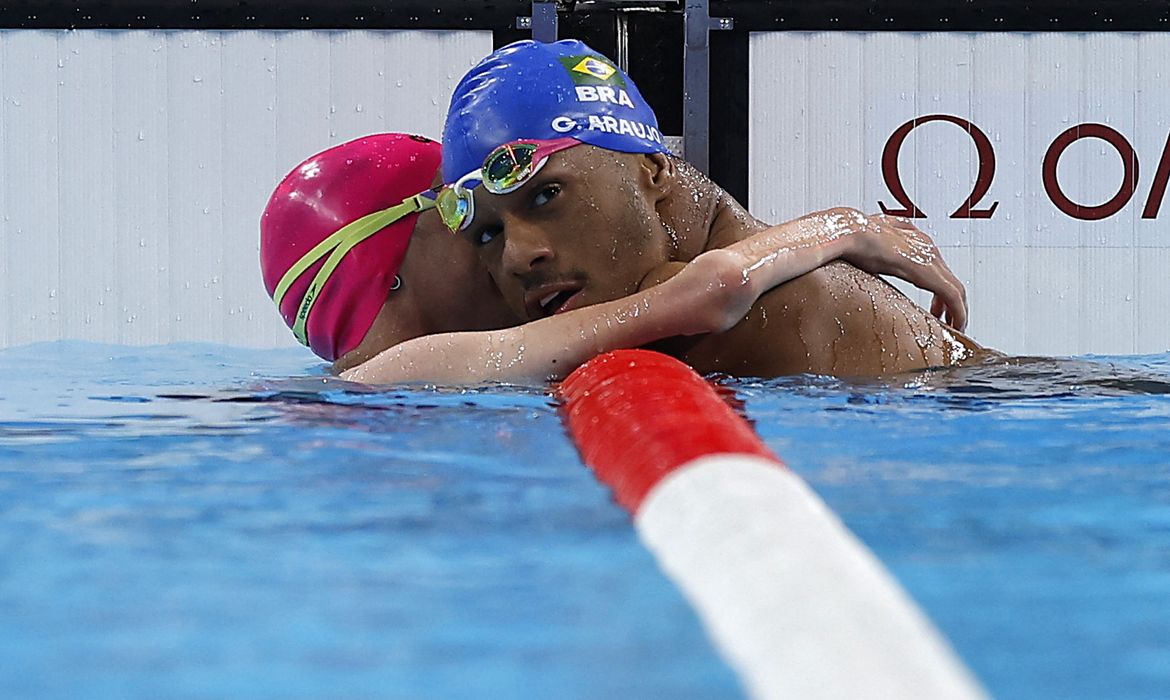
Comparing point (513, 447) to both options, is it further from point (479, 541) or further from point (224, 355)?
point (224, 355)

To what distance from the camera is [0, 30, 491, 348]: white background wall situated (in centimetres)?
502

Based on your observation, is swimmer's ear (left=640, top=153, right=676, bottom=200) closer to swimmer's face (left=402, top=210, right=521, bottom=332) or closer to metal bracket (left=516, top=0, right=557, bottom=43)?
swimmer's face (left=402, top=210, right=521, bottom=332)

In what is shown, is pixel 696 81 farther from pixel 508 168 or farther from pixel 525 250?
pixel 525 250

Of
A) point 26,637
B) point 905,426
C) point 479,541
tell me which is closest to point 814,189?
point 905,426

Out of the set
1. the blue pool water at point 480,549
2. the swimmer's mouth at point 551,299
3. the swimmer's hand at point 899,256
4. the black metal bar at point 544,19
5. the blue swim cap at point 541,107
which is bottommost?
the blue pool water at point 480,549

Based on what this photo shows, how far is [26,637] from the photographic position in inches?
39.4

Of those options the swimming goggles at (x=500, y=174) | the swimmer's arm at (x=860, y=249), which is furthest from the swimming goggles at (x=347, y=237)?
the swimmer's arm at (x=860, y=249)

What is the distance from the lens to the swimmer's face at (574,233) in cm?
271

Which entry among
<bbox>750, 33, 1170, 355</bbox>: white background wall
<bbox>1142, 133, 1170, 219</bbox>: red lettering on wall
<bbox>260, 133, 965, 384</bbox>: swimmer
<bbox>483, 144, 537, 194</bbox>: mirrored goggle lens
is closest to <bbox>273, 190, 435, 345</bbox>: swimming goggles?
<bbox>260, 133, 965, 384</bbox>: swimmer

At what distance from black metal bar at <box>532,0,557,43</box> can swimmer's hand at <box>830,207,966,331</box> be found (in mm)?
2074

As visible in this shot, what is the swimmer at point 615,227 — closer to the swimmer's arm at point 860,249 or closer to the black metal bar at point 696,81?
the swimmer's arm at point 860,249

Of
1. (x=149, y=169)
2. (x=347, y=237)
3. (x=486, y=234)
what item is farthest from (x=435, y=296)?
(x=149, y=169)

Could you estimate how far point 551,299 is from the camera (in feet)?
9.10

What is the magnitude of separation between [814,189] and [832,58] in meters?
0.49
